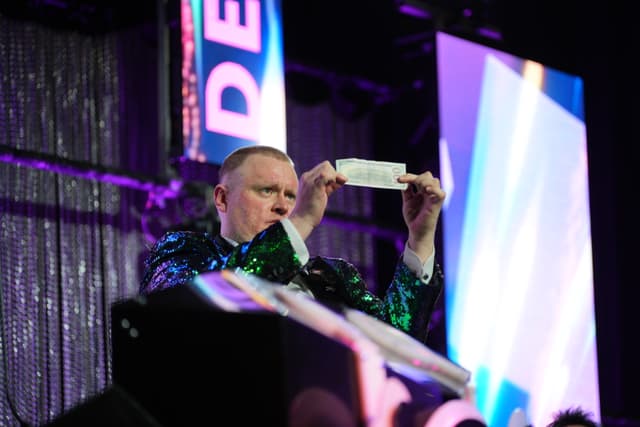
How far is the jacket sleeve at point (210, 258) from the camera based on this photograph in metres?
1.70

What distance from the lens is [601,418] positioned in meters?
4.48

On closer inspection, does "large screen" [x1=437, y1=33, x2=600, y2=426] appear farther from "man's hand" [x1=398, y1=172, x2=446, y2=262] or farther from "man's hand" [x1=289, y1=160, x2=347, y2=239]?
"man's hand" [x1=289, y1=160, x2=347, y2=239]

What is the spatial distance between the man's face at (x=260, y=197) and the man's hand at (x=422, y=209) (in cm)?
36

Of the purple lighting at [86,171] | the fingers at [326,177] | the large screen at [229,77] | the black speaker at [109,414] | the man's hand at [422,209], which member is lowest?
the black speaker at [109,414]

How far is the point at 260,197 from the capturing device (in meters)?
2.29

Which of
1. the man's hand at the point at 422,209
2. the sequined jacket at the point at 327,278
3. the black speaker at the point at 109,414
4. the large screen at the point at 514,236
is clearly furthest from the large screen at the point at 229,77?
the black speaker at the point at 109,414

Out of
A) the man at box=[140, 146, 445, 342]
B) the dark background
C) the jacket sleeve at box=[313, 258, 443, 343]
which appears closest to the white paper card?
the man at box=[140, 146, 445, 342]

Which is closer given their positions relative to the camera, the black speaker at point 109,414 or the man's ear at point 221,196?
the black speaker at point 109,414

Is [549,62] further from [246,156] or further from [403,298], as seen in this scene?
[403,298]

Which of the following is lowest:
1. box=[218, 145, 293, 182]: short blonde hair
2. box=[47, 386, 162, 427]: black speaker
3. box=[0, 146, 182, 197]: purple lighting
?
box=[47, 386, 162, 427]: black speaker

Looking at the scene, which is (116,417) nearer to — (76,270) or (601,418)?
(76,270)

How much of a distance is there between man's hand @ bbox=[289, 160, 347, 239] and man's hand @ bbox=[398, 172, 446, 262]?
182 mm

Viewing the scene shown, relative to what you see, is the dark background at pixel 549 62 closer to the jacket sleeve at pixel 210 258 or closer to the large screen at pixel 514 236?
the large screen at pixel 514 236

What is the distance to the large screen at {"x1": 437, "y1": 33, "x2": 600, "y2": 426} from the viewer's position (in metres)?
3.93
